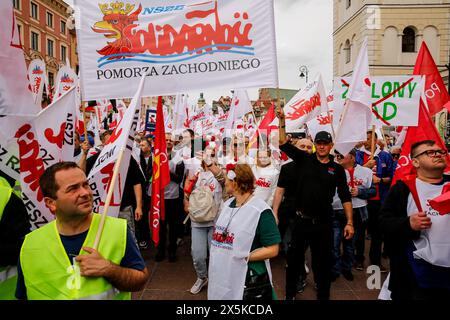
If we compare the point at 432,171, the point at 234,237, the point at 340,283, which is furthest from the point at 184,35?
the point at 340,283

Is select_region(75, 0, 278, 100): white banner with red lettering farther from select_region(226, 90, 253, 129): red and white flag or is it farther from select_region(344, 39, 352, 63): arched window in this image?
select_region(344, 39, 352, 63): arched window

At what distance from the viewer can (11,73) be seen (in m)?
2.82

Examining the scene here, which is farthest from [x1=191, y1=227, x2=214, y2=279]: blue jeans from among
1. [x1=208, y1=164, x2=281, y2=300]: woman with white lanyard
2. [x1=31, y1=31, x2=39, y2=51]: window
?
[x1=31, y1=31, x2=39, y2=51]: window

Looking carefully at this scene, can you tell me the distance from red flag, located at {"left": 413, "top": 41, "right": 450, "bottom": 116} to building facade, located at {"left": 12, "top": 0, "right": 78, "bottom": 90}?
36.7 metres

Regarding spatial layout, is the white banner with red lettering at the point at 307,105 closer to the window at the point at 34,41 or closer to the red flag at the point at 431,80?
the red flag at the point at 431,80

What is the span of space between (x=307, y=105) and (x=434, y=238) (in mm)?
4559

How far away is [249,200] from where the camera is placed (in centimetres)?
301

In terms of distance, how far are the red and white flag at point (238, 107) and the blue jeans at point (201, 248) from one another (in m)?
4.65

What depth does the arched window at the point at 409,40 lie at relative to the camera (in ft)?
104

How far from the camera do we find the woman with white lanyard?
2801mm

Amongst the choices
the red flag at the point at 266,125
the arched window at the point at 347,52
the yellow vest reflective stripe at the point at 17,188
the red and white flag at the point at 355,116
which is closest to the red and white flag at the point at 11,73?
the yellow vest reflective stripe at the point at 17,188

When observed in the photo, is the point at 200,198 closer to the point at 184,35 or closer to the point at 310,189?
the point at 310,189
